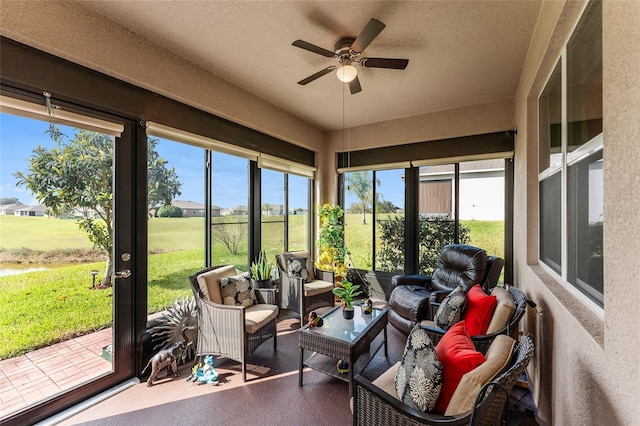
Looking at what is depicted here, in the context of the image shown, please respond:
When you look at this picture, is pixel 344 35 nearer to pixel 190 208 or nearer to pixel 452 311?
pixel 190 208

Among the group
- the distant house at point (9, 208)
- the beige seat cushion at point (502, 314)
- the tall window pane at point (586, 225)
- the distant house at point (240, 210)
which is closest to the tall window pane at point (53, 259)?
the distant house at point (9, 208)

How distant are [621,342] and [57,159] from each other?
3.33m

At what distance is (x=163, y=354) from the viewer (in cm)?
235

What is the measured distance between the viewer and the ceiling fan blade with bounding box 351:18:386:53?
182 cm

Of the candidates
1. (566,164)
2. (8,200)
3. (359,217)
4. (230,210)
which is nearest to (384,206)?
(359,217)

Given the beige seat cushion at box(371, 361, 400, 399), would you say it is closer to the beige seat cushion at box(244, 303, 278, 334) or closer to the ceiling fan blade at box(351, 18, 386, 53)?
the beige seat cushion at box(244, 303, 278, 334)

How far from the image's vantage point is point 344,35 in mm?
2324

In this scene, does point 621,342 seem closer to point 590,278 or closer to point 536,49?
point 590,278

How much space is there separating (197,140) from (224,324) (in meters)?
1.92

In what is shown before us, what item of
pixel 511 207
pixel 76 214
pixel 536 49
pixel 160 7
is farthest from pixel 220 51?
pixel 511 207

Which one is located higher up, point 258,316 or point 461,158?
point 461,158

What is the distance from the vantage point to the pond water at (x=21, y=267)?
1.82 m

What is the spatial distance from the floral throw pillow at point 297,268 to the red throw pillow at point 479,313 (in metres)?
2.14

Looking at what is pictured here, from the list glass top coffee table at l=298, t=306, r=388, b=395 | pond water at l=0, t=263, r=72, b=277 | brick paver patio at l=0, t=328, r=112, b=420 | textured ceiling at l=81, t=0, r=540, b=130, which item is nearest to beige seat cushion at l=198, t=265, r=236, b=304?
brick paver patio at l=0, t=328, r=112, b=420
